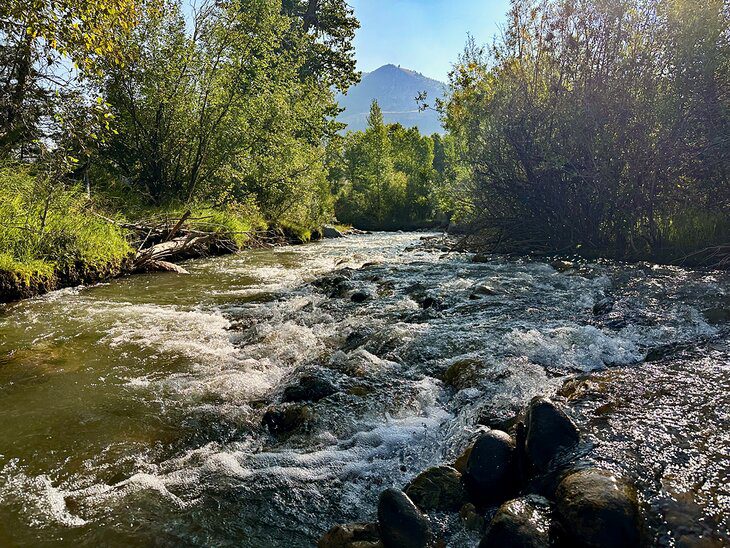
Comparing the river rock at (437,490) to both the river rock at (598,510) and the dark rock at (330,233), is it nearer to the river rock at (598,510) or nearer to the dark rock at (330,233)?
the river rock at (598,510)

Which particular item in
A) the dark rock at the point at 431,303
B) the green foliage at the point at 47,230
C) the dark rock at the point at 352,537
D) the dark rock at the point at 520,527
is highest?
the green foliage at the point at 47,230

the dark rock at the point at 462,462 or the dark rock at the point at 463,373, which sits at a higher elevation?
the dark rock at the point at 463,373

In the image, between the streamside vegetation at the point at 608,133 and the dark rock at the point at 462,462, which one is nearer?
the dark rock at the point at 462,462

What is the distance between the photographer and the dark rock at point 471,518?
2438mm

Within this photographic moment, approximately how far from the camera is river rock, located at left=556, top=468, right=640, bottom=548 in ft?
6.68

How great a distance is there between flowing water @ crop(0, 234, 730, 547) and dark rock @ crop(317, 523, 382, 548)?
17cm

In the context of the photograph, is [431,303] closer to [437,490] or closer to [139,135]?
[437,490]

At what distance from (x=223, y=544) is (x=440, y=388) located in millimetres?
2454

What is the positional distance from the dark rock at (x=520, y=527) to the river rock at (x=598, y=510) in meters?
0.10

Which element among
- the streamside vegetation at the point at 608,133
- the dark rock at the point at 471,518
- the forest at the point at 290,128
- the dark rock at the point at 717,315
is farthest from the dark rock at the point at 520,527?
the streamside vegetation at the point at 608,133

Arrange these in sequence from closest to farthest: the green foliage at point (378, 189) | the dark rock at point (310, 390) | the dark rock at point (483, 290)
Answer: the dark rock at point (310, 390) → the dark rock at point (483, 290) → the green foliage at point (378, 189)

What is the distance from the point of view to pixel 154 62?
14812mm

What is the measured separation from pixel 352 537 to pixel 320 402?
69.5 inches

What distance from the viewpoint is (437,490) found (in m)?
2.69
